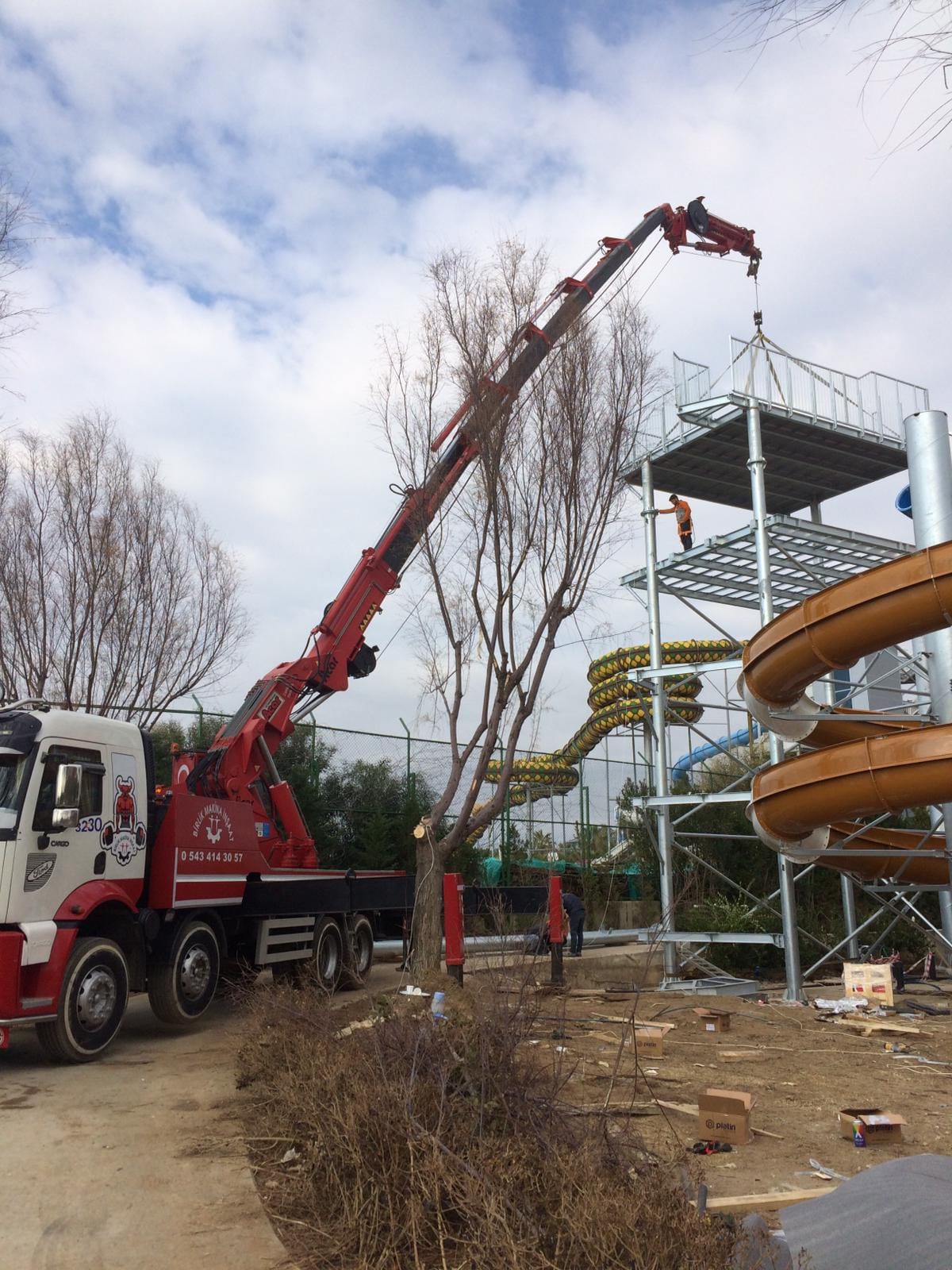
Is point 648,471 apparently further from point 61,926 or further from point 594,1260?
point 594,1260

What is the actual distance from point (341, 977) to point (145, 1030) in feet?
10.9

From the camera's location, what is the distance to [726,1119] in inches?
252

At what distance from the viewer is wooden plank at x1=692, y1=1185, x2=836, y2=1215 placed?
4.78m

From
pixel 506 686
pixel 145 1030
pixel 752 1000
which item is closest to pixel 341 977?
pixel 145 1030

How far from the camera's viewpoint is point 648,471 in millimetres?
17109

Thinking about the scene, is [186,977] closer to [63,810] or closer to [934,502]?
[63,810]

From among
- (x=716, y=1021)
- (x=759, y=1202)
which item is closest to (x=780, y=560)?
(x=716, y=1021)

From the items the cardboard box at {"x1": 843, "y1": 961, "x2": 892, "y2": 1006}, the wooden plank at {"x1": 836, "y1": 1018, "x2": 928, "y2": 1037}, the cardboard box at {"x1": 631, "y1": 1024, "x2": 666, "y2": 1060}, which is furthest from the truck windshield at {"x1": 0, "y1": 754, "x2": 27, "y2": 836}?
the cardboard box at {"x1": 843, "y1": 961, "x2": 892, "y2": 1006}

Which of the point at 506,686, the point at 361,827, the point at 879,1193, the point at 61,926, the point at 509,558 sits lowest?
the point at 879,1193

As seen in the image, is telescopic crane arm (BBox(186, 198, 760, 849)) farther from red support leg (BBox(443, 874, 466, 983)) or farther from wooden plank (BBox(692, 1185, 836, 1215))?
wooden plank (BBox(692, 1185, 836, 1215))

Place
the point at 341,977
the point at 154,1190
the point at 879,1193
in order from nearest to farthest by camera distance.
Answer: the point at 879,1193, the point at 154,1190, the point at 341,977

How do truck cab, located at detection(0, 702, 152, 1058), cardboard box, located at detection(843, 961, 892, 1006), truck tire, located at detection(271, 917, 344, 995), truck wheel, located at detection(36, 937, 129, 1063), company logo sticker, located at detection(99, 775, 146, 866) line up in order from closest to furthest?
truck cab, located at detection(0, 702, 152, 1058) → truck wheel, located at detection(36, 937, 129, 1063) → company logo sticker, located at detection(99, 775, 146, 866) → truck tire, located at detection(271, 917, 344, 995) → cardboard box, located at detection(843, 961, 892, 1006)

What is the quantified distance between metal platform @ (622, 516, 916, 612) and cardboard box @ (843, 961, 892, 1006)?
5.41 metres

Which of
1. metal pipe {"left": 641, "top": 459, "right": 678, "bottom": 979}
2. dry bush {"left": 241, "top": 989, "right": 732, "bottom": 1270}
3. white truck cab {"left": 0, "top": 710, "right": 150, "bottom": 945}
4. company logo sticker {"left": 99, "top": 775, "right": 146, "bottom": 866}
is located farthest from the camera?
metal pipe {"left": 641, "top": 459, "right": 678, "bottom": 979}
